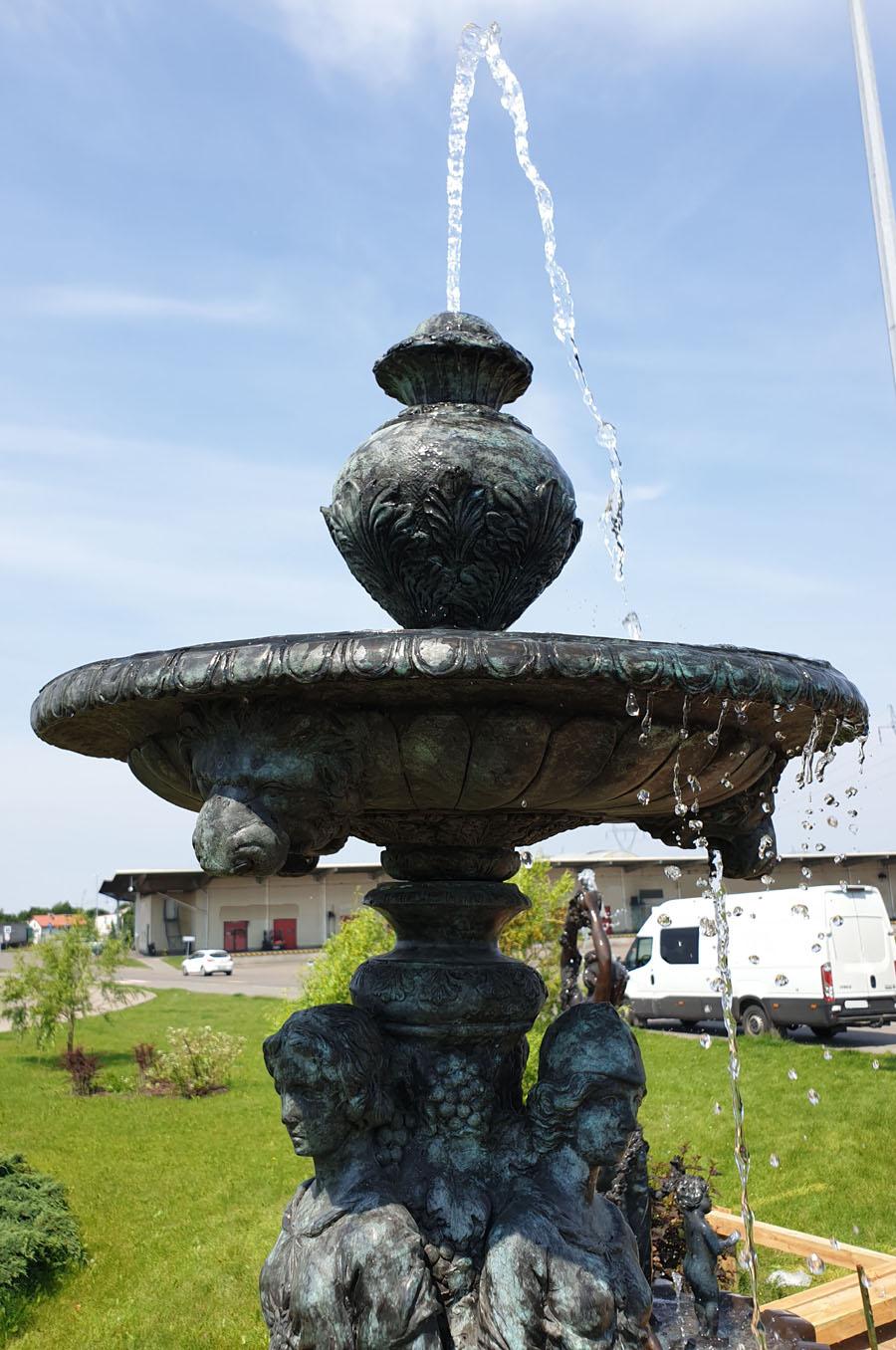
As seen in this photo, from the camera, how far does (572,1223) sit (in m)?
2.57

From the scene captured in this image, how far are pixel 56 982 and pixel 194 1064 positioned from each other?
11.6ft

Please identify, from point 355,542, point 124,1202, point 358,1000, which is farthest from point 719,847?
point 124,1202

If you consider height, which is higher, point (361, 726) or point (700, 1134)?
point (361, 726)

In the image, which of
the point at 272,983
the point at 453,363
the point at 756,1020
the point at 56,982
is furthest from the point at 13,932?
the point at 453,363

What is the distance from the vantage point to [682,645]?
226cm

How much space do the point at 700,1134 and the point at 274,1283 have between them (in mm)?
7820

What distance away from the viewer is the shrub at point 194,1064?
43.3 ft

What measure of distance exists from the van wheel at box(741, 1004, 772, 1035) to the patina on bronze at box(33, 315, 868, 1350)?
14.3m

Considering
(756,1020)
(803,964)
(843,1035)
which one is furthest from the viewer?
(843,1035)

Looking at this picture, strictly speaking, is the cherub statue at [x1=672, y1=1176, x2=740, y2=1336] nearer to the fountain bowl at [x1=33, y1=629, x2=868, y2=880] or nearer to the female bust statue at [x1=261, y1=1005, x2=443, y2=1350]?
the female bust statue at [x1=261, y1=1005, x2=443, y2=1350]

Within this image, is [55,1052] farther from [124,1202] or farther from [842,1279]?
[842,1279]

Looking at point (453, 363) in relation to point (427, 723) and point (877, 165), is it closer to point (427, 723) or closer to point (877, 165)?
point (427, 723)

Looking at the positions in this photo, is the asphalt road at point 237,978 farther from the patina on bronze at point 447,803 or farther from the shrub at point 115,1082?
the patina on bronze at point 447,803

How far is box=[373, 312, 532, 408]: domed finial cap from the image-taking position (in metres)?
3.27
